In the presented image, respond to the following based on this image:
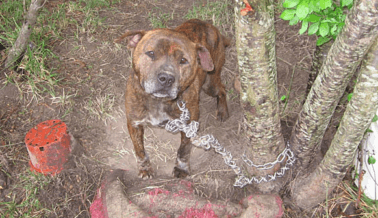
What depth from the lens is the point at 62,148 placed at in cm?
398

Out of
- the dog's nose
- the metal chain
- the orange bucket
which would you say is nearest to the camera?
the dog's nose

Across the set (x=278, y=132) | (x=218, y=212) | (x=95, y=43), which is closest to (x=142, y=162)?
(x=218, y=212)

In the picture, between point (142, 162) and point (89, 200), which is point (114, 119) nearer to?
point (142, 162)

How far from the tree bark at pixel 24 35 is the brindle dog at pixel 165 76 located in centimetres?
194

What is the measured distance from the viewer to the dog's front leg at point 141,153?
3950 millimetres

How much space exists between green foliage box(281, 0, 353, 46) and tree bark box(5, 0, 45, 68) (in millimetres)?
3406

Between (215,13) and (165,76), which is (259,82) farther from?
(215,13)

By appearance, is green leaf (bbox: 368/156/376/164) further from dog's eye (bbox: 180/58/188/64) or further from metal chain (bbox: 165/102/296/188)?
dog's eye (bbox: 180/58/188/64)

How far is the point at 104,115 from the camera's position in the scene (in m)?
4.82

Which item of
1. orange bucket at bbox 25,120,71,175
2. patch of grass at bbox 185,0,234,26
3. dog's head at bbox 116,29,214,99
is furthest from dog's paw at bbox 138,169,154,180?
patch of grass at bbox 185,0,234,26

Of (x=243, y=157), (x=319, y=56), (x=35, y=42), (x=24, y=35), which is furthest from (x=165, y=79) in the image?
(x=35, y=42)

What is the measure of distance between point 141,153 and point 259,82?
1.73m

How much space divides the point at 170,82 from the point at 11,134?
2.39m

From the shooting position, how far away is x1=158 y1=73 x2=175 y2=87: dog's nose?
10.5 feet
